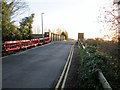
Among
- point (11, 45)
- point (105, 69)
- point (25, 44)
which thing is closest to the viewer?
point (105, 69)

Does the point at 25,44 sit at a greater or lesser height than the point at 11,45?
lesser

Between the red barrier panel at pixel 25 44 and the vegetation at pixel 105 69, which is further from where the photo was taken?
the red barrier panel at pixel 25 44

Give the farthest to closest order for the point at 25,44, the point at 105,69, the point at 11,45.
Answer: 1. the point at 25,44
2. the point at 11,45
3. the point at 105,69

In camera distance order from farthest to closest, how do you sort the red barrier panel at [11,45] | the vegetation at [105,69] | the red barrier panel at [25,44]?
1. the red barrier panel at [25,44]
2. the red barrier panel at [11,45]
3. the vegetation at [105,69]

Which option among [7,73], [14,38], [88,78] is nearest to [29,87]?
[88,78]

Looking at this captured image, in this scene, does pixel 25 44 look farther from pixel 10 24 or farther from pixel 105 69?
pixel 105 69

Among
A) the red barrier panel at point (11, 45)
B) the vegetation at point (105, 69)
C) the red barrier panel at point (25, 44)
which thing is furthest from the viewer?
the red barrier panel at point (25, 44)

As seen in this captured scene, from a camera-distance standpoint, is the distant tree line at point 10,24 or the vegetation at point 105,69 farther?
the distant tree line at point 10,24

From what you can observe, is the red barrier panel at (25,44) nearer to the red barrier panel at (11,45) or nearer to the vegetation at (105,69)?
the red barrier panel at (11,45)

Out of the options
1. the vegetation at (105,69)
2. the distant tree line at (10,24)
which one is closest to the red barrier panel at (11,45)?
the distant tree line at (10,24)

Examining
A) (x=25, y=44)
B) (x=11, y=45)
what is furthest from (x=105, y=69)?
(x=25, y=44)

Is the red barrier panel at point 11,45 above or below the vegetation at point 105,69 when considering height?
below

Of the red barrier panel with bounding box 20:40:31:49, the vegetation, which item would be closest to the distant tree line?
the red barrier panel with bounding box 20:40:31:49

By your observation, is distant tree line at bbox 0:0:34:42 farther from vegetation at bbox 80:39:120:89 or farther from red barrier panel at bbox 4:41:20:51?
vegetation at bbox 80:39:120:89
